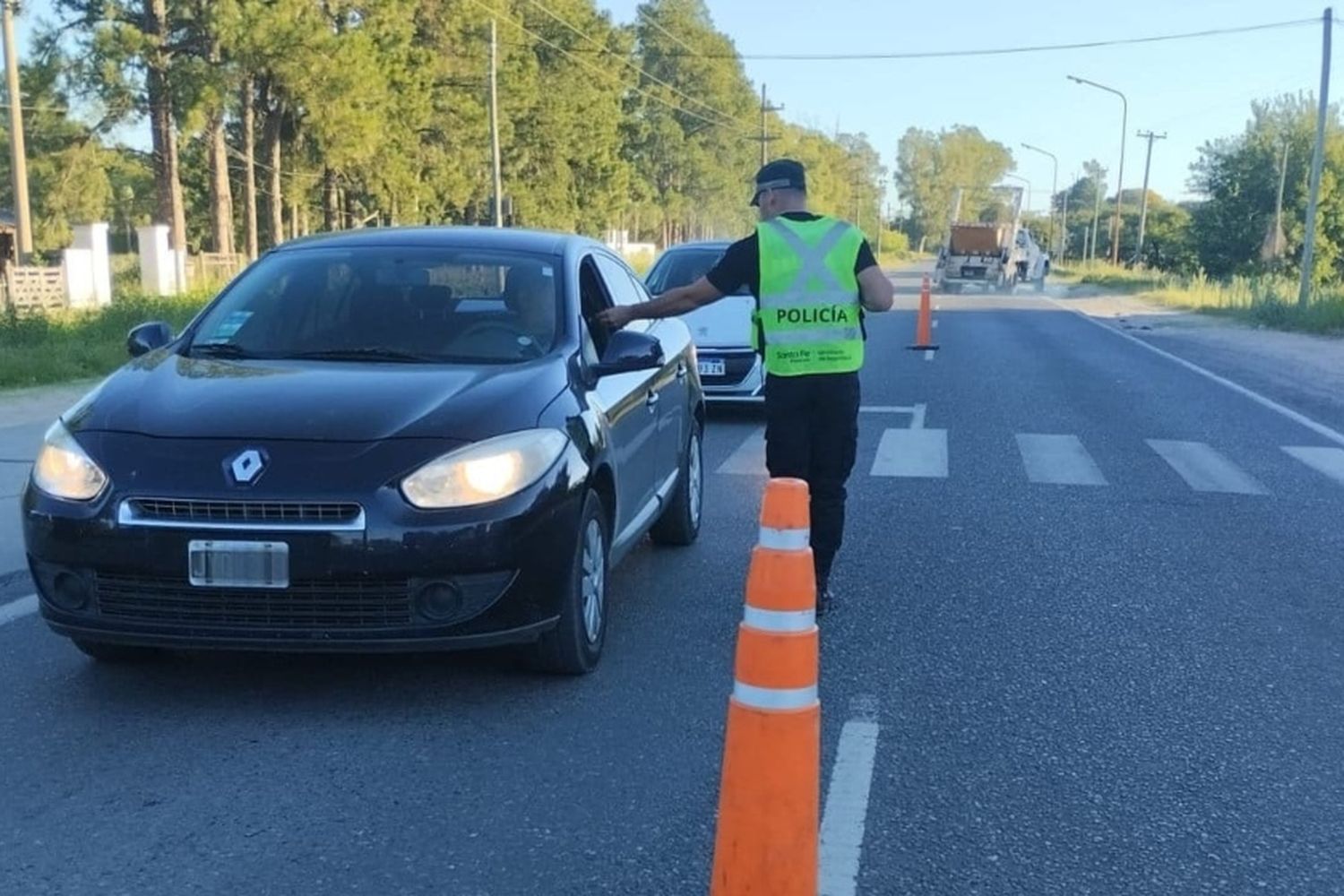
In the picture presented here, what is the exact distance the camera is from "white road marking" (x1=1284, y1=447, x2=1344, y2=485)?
31.8 feet

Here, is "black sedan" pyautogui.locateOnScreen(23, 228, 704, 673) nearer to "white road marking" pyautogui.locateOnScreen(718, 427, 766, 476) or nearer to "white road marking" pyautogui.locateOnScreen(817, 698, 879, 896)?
"white road marking" pyautogui.locateOnScreen(817, 698, 879, 896)

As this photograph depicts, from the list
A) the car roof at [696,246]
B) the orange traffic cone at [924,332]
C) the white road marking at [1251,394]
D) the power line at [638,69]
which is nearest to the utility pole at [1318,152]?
the white road marking at [1251,394]

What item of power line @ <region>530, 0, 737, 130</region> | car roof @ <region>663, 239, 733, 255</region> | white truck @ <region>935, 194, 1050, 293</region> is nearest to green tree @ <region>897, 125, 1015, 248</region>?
power line @ <region>530, 0, 737, 130</region>

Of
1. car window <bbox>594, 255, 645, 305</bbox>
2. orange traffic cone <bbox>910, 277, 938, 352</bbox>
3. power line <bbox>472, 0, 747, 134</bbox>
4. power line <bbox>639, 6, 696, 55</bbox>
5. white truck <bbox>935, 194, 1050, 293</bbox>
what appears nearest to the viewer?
car window <bbox>594, 255, 645, 305</bbox>

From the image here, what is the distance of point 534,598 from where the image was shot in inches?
171

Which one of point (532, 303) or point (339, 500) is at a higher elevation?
point (532, 303)

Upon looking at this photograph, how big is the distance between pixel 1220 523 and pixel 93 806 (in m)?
6.36

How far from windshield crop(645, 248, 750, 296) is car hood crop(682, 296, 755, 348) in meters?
0.67

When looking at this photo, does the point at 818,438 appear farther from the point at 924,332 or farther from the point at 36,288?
the point at 36,288

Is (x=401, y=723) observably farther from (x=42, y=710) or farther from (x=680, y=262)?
(x=680, y=262)

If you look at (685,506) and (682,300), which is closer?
(682,300)

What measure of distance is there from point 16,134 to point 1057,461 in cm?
2283

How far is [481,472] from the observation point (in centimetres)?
425

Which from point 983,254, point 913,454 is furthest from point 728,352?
point 983,254
